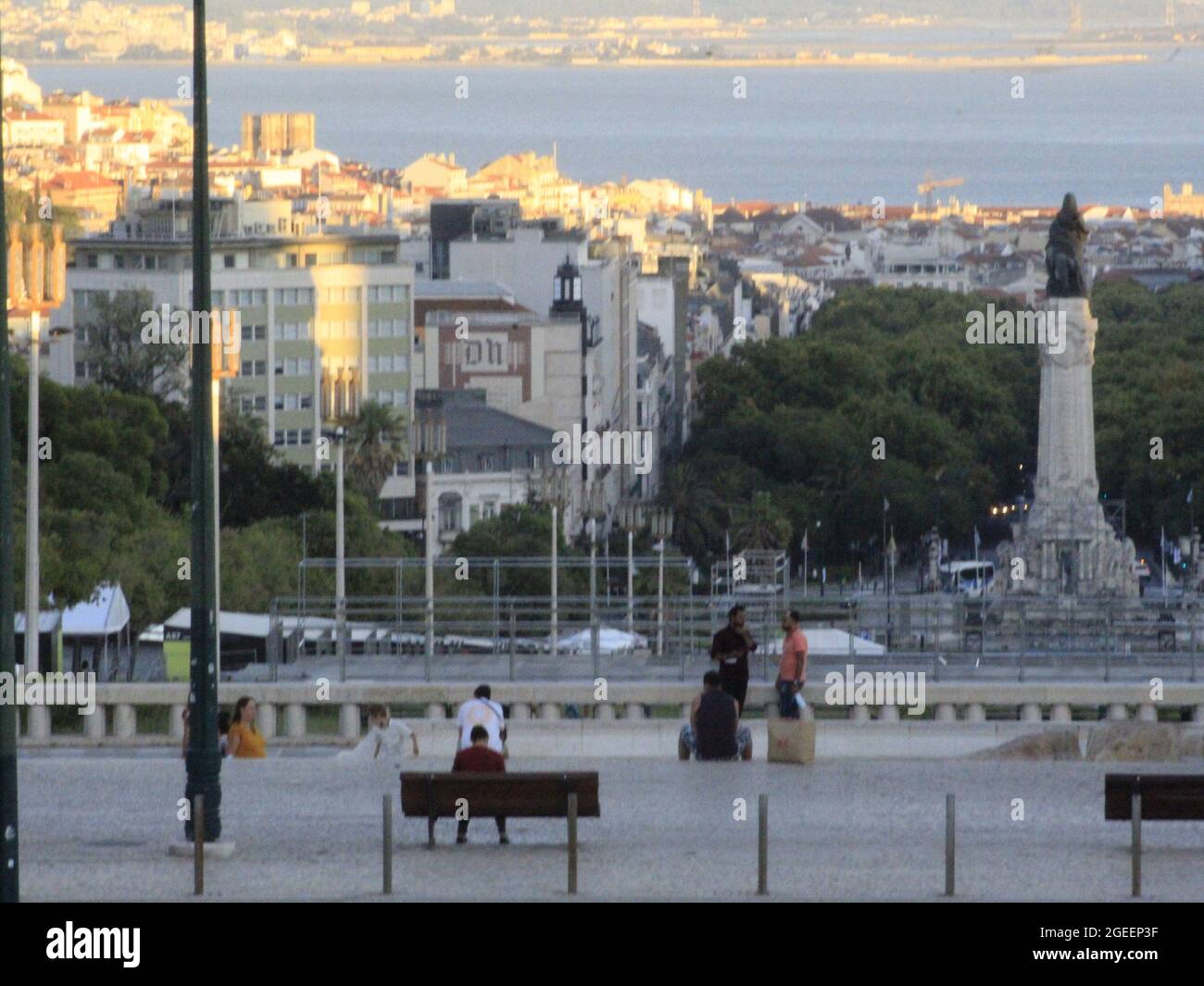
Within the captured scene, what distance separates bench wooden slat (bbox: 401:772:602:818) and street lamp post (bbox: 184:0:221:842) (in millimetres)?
1072

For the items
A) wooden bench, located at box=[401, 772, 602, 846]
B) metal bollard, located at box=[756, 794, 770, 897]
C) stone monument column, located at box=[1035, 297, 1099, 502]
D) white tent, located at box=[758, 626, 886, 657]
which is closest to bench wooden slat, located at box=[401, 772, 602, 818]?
wooden bench, located at box=[401, 772, 602, 846]

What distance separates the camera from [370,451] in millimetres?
68875

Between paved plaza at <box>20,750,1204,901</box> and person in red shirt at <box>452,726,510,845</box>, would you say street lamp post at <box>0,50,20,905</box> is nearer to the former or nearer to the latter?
paved plaza at <box>20,750,1204,901</box>

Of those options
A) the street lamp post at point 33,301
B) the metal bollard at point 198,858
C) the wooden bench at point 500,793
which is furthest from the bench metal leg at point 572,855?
the street lamp post at point 33,301

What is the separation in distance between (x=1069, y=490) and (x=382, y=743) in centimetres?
3070

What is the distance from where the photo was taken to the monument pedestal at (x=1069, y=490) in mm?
48312

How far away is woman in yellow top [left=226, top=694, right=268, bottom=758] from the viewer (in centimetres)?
2175

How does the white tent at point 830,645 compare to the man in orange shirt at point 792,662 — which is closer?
the man in orange shirt at point 792,662

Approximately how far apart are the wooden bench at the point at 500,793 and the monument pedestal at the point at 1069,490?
31076mm

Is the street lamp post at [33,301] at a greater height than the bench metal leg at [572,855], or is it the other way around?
the street lamp post at [33,301]

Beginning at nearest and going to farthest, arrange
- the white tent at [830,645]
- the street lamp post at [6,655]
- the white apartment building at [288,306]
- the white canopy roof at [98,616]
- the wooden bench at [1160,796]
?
the street lamp post at [6,655]
the wooden bench at [1160,796]
the white tent at [830,645]
the white canopy roof at [98,616]
the white apartment building at [288,306]

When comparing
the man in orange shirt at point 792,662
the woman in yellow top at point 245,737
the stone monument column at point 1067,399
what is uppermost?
the stone monument column at point 1067,399

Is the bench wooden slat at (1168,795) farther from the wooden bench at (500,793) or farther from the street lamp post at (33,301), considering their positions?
the street lamp post at (33,301)
